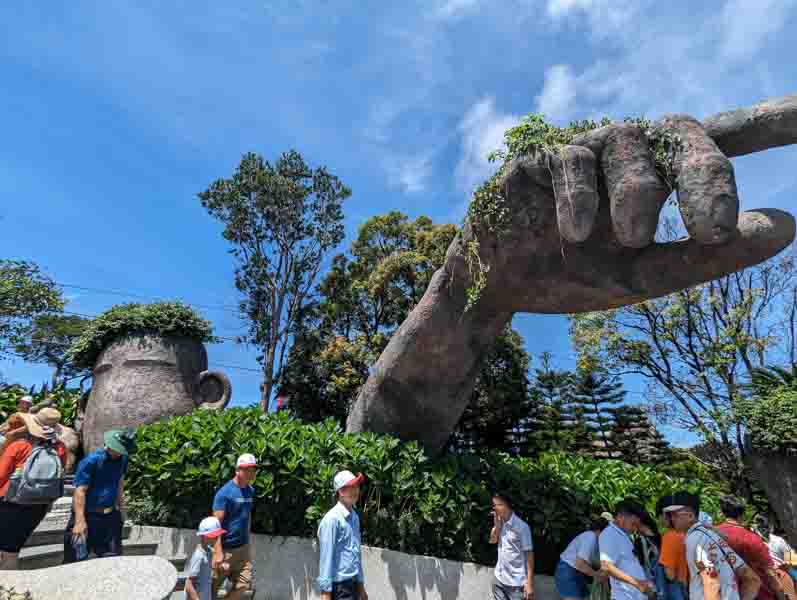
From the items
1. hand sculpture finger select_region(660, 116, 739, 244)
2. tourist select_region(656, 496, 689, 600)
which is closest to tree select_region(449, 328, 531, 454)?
tourist select_region(656, 496, 689, 600)

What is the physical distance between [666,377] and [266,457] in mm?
12152

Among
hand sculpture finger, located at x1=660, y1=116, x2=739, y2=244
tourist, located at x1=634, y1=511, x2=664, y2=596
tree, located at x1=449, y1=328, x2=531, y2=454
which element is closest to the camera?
hand sculpture finger, located at x1=660, y1=116, x2=739, y2=244

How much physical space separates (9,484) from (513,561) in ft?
12.9

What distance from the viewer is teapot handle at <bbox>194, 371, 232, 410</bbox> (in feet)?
27.1

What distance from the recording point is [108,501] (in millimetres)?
3932

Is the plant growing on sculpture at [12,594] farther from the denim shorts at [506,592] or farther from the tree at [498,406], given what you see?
the tree at [498,406]

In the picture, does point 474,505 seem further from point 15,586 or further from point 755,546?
point 15,586

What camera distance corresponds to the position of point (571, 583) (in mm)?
4336

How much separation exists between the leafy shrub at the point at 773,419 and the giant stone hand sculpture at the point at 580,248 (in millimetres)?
6962

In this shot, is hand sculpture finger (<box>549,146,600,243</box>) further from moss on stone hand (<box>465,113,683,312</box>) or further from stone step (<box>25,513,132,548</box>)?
stone step (<box>25,513,132,548</box>)

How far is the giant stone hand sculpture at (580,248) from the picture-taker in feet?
13.3

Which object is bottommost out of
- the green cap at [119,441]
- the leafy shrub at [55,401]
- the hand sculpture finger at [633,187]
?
the green cap at [119,441]

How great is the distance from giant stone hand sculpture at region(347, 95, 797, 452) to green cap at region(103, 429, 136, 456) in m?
2.90

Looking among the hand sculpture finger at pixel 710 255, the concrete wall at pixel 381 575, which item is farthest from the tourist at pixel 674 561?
the hand sculpture finger at pixel 710 255
